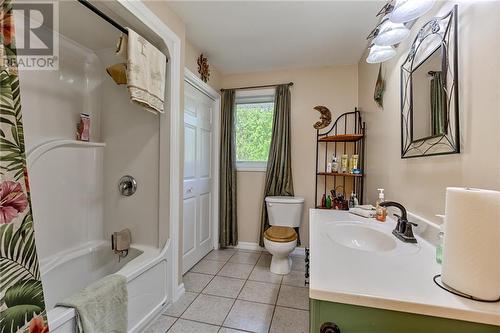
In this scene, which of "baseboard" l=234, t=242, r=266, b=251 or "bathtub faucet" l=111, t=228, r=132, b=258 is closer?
"bathtub faucet" l=111, t=228, r=132, b=258

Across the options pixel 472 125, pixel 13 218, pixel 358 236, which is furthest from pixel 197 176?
pixel 472 125

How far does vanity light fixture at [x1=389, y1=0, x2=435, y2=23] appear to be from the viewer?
1.04 metres

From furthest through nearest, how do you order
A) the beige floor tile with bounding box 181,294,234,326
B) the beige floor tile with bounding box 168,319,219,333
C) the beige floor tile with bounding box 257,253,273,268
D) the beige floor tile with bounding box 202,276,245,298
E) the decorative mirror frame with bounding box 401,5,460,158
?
the beige floor tile with bounding box 257,253,273,268
the beige floor tile with bounding box 202,276,245,298
the beige floor tile with bounding box 181,294,234,326
the beige floor tile with bounding box 168,319,219,333
the decorative mirror frame with bounding box 401,5,460,158

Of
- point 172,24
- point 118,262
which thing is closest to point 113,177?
point 118,262

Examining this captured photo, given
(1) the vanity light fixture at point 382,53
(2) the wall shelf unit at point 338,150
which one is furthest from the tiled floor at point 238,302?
(1) the vanity light fixture at point 382,53

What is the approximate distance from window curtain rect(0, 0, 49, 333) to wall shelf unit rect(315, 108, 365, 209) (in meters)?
2.40

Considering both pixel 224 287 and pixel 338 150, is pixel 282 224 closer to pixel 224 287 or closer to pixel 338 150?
pixel 224 287

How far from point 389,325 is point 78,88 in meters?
2.48

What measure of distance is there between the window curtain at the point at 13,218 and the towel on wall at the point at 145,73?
25.4 inches

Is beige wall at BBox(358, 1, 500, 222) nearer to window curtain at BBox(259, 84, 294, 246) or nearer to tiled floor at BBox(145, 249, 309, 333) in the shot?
tiled floor at BBox(145, 249, 309, 333)

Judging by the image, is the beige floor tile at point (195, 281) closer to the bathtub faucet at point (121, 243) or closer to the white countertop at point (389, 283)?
the bathtub faucet at point (121, 243)

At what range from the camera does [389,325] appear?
0.63 metres

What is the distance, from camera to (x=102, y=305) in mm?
1149

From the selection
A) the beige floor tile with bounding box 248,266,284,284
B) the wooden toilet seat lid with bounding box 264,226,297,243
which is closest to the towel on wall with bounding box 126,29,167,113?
the wooden toilet seat lid with bounding box 264,226,297,243
